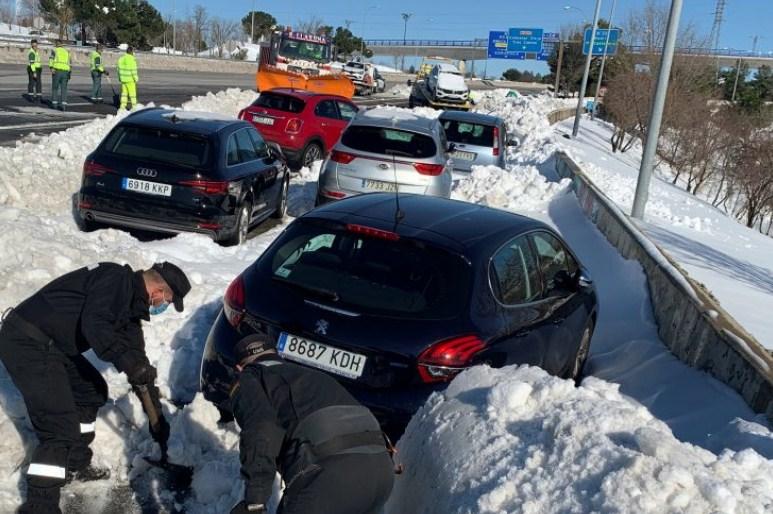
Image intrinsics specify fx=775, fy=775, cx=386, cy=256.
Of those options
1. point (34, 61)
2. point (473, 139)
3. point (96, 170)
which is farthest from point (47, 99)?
point (96, 170)

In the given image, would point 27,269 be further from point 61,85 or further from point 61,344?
point 61,85

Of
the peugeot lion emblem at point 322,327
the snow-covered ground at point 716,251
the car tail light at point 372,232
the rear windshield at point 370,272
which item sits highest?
the car tail light at point 372,232

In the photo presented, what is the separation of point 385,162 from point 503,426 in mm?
7642

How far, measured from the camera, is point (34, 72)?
73.7 ft

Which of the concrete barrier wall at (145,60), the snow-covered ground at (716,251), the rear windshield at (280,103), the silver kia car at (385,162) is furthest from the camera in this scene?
the concrete barrier wall at (145,60)

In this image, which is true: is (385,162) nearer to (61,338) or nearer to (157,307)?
(157,307)

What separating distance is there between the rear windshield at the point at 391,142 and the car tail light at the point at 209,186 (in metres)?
2.75

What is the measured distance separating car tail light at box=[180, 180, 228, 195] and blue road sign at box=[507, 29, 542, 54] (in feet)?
226

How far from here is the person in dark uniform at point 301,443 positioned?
276cm

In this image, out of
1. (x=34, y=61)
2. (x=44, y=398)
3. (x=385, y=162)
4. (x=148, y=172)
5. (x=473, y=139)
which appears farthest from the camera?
(x=34, y=61)

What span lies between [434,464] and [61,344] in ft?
6.35

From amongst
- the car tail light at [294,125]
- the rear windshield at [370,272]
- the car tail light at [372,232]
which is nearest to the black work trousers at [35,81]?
the car tail light at [294,125]

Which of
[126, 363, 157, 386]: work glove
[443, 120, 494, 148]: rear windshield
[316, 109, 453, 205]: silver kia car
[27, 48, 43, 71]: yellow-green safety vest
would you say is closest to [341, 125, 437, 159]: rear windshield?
[316, 109, 453, 205]: silver kia car

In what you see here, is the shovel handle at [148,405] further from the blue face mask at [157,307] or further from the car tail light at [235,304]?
the car tail light at [235,304]
